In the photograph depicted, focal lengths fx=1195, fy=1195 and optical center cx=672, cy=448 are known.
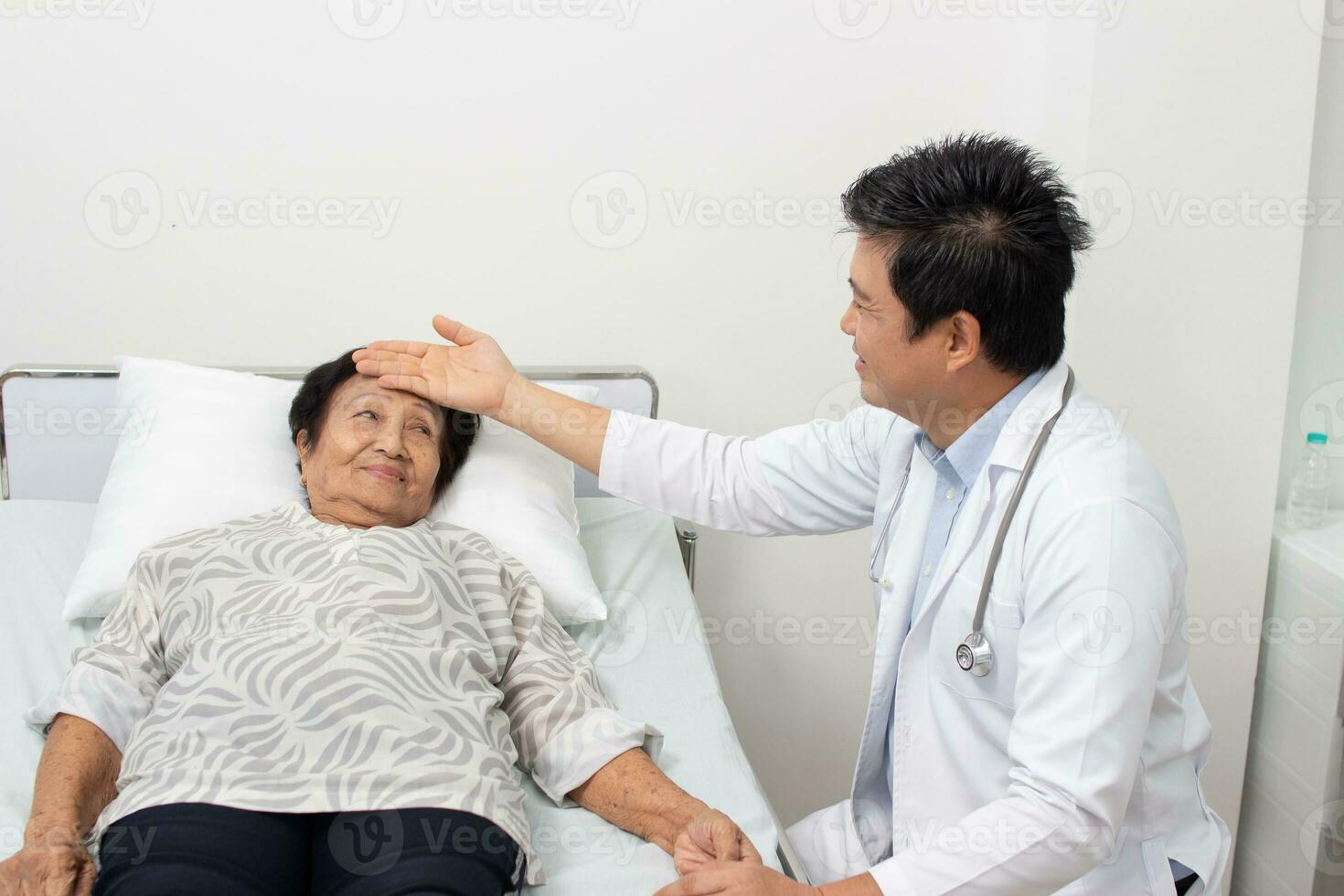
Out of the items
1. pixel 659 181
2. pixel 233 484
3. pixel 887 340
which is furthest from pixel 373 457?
pixel 659 181

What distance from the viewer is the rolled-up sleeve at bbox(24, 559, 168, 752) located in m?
1.60

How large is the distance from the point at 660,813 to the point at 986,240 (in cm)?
85

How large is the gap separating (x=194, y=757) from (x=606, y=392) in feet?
4.19

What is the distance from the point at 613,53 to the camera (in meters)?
2.50

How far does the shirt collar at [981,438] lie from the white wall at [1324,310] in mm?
1046

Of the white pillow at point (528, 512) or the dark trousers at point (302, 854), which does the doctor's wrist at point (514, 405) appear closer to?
the white pillow at point (528, 512)

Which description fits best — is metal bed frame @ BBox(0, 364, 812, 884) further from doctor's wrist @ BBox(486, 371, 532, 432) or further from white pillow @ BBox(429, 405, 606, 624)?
doctor's wrist @ BBox(486, 371, 532, 432)

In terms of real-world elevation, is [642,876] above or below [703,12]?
below

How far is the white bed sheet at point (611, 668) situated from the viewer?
1.55 meters

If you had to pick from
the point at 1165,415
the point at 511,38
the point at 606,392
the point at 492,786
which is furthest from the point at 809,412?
the point at 492,786

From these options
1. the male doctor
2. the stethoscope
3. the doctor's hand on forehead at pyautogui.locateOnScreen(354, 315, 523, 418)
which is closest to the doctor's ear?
the male doctor

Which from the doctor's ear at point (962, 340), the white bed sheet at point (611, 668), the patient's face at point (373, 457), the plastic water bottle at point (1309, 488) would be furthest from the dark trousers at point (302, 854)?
A: the plastic water bottle at point (1309, 488)

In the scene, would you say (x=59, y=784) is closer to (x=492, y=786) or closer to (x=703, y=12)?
(x=492, y=786)

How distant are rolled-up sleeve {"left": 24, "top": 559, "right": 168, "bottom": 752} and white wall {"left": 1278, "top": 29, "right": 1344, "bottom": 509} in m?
2.06
